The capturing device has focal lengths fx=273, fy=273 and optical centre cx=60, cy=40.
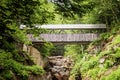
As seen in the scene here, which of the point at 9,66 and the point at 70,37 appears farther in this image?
the point at 70,37

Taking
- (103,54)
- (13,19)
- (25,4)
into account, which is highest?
(25,4)

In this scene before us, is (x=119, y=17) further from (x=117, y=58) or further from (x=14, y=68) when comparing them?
(x=14, y=68)

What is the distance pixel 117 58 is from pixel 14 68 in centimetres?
976

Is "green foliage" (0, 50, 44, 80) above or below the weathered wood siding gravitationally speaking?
above

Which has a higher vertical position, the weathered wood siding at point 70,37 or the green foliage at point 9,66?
the green foliage at point 9,66

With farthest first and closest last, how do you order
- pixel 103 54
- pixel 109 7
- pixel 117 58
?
pixel 109 7
pixel 103 54
pixel 117 58

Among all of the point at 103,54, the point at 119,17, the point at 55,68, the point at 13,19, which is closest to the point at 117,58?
the point at 103,54

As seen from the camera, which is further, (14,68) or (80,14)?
(14,68)

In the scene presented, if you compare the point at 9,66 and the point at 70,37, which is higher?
the point at 9,66

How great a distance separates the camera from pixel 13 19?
6.78m

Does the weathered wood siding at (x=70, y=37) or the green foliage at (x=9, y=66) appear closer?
the green foliage at (x=9, y=66)

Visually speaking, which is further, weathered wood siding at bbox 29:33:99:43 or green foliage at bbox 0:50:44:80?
weathered wood siding at bbox 29:33:99:43

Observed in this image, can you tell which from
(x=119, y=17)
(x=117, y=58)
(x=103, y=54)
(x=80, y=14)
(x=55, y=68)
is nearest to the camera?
(x=80, y=14)

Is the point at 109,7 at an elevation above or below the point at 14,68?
below
